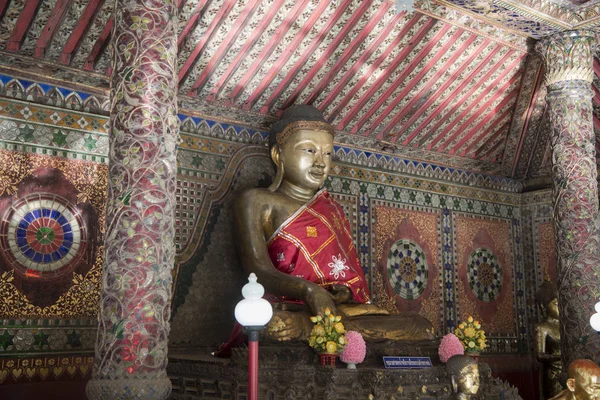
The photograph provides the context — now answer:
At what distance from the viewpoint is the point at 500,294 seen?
32.1 ft

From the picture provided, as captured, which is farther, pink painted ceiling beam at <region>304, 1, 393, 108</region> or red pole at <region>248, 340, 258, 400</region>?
pink painted ceiling beam at <region>304, 1, 393, 108</region>

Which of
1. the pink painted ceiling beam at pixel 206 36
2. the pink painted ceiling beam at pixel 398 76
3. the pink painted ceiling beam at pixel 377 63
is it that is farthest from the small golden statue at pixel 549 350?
the pink painted ceiling beam at pixel 206 36

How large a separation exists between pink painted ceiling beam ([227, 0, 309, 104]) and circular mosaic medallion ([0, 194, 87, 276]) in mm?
2193

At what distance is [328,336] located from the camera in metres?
5.30

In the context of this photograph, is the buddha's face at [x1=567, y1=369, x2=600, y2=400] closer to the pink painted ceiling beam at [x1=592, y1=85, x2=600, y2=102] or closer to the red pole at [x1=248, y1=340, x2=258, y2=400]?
the red pole at [x1=248, y1=340, x2=258, y2=400]

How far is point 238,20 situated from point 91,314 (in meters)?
3.16

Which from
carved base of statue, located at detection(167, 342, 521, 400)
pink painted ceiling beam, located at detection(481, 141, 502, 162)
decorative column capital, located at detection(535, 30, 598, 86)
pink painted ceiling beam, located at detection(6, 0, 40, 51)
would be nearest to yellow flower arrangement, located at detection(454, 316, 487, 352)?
carved base of statue, located at detection(167, 342, 521, 400)

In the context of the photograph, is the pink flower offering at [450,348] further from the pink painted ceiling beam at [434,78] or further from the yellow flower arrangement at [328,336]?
the pink painted ceiling beam at [434,78]

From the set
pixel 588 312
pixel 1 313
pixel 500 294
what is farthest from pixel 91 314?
pixel 500 294

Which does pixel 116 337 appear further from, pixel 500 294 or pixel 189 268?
pixel 500 294

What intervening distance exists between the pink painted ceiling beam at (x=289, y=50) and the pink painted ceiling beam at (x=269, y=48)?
0.47ft

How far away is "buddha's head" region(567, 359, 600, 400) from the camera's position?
436 cm

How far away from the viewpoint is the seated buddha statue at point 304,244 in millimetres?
6195

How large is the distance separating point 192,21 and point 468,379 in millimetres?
4137
